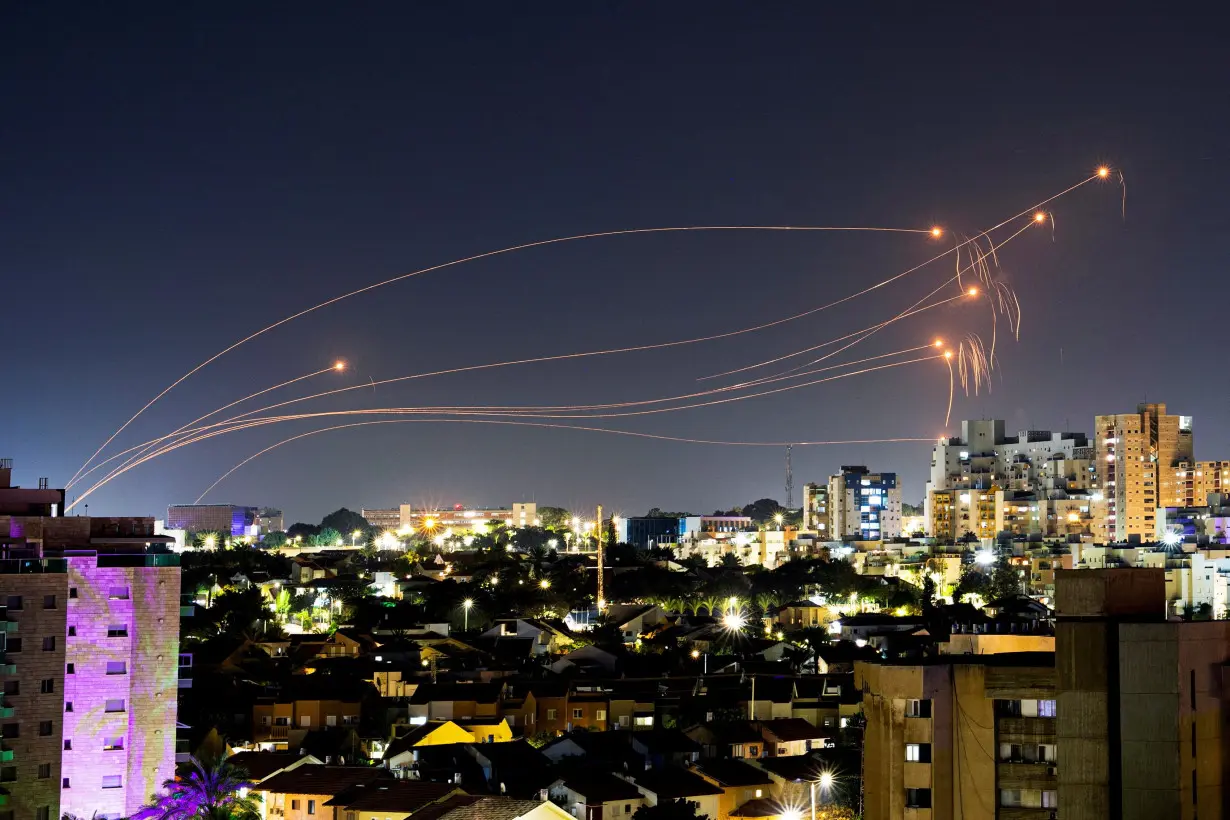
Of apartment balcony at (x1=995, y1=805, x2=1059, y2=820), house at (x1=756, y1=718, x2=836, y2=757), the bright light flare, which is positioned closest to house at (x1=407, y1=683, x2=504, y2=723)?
house at (x1=756, y1=718, x2=836, y2=757)

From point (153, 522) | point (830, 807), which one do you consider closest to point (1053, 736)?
point (830, 807)

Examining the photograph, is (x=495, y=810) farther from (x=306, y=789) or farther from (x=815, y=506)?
(x=815, y=506)

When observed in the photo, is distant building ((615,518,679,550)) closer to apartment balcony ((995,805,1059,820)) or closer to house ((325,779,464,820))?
house ((325,779,464,820))

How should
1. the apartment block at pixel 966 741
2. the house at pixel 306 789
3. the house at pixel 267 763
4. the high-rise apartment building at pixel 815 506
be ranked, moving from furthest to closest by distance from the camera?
1. the high-rise apartment building at pixel 815 506
2. the house at pixel 267 763
3. the house at pixel 306 789
4. the apartment block at pixel 966 741

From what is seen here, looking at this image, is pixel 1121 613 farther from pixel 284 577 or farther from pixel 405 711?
pixel 284 577

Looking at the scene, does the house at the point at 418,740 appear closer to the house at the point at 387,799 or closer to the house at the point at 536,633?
the house at the point at 387,799

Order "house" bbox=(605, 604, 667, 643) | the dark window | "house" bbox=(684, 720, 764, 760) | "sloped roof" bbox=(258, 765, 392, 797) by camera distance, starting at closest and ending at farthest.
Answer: the dark window
"sloped roof" bbox=(258, 765, 392, 797)
"house" bbox=(684, 720, 764, 760)
"house" bbox=(605, 604, 667, 643)

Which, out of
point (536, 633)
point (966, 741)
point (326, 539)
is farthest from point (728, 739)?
point (326, 539)

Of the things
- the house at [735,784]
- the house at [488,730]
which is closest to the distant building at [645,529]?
the house at [488,730]
